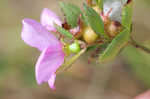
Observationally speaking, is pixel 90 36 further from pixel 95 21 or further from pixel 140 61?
pixel 140 61

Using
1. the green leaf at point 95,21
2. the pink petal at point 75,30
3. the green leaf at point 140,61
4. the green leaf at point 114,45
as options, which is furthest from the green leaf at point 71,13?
the green leaf at point 140,61

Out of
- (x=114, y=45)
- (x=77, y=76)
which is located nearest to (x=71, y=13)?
(x=114, y=45)

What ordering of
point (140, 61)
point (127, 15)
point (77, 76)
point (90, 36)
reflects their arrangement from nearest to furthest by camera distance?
point (127, 15)
point (90, 36)
point (140, 61)
point (77, 76)

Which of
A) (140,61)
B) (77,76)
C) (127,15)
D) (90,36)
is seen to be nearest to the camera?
(127,15)

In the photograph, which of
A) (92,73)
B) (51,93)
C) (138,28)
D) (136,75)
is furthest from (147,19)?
(51,93)

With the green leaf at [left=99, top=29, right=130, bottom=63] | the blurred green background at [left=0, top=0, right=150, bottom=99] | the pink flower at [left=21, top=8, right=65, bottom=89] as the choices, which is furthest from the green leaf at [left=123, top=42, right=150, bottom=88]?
the pink flower at [left=21, top=8, right=65, bottom=89]

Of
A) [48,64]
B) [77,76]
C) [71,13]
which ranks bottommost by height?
[77,76]
